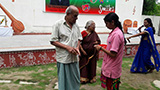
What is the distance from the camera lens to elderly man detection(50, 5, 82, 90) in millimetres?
1920

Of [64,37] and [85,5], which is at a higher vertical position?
[85,5]

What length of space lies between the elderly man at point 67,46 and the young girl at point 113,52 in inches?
15.9

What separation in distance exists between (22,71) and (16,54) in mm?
543

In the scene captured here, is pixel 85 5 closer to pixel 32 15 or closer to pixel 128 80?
pixel 32 15

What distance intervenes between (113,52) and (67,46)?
64cm

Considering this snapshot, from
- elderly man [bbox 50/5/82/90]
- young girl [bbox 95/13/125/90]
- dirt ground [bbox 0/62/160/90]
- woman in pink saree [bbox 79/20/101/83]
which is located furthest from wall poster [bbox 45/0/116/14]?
young girl [bbox 95/13/125/90]

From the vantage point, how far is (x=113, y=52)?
5.87 feet

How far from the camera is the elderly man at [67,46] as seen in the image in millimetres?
1920

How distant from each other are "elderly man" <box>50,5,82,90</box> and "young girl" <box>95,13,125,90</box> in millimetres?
404

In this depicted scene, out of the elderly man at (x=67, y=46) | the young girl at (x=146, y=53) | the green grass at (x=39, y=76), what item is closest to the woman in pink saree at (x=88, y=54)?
the green grass at (x=39, y=76)

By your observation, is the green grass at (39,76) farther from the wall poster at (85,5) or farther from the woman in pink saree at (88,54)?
the wall poster at (85,5)

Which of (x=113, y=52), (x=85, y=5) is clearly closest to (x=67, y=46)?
(x=113, y=52)

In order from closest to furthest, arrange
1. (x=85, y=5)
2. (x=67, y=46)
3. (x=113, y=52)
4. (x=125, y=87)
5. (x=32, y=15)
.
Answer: (x=113, y=52) < (x=67, y=46) < (x=125, y=87) < (x=32, y=15) < (x=85, y=5)

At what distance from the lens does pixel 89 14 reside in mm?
10594
